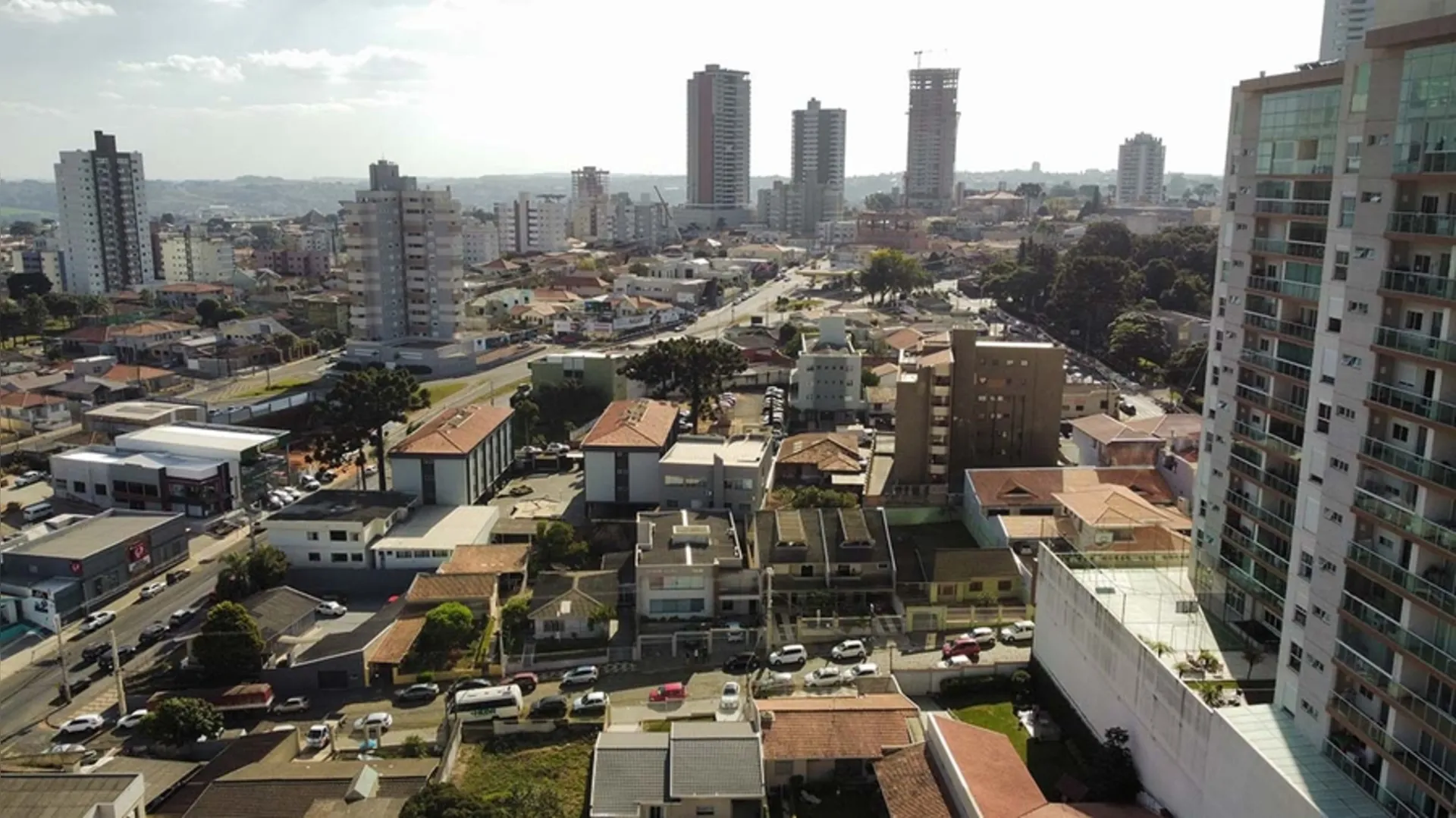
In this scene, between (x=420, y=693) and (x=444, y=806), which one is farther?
(x=420, y=693)

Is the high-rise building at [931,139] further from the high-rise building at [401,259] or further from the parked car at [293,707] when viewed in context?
the parked car at [293,707]

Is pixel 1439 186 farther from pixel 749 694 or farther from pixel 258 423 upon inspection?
pixel 258 423

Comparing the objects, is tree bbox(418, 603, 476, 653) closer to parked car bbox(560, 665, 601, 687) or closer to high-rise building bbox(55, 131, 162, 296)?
parked car bbox(560, 665, 601, 687)

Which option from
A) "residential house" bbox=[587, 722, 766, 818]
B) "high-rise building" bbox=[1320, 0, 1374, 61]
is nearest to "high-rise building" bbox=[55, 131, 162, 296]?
"residential house" bbox=[587, 722, 766, 818]

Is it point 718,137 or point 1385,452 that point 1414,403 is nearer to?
point 1385,452

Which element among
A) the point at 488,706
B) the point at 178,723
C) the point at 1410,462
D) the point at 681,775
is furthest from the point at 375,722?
the point at 1410,462

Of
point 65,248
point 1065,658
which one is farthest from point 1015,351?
point 65,248
